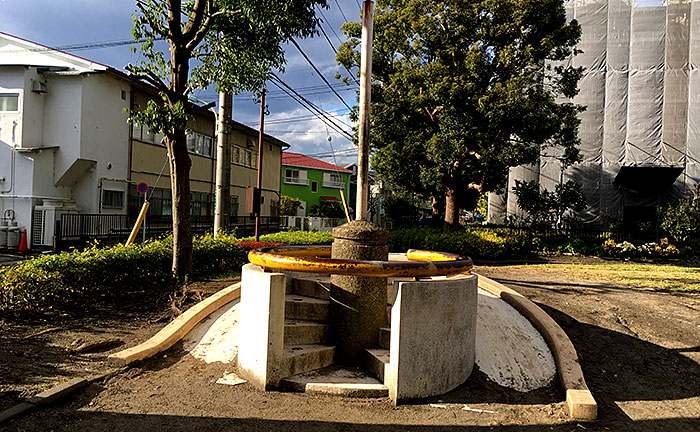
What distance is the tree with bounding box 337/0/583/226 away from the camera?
14992 mm

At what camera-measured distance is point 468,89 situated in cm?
1491

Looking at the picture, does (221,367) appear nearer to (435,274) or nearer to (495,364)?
(435,274)

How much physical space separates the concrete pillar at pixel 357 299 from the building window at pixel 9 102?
1800 cm

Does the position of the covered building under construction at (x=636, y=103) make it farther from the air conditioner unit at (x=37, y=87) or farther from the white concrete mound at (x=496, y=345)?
the air conditioner unit at (x=37, y=87)

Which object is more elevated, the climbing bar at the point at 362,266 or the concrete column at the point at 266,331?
the climbing bar at the point at 362,266

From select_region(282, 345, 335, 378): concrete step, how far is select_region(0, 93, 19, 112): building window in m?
18.2

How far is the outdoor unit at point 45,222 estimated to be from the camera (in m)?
16.5

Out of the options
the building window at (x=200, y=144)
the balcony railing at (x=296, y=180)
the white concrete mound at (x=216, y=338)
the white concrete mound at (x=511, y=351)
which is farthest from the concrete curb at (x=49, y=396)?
the balcony railing at (x=296, y=180)

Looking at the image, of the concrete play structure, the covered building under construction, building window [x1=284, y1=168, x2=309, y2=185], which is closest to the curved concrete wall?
the concrete play structure

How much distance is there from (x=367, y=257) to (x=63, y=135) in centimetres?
1727

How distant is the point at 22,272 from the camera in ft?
19.5

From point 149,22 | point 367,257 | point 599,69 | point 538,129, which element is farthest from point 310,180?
point 367,257

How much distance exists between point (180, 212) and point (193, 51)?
310cm

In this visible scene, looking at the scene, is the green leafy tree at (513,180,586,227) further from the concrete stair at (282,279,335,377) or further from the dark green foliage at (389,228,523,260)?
the concrete stair at (282,279,335,377)
